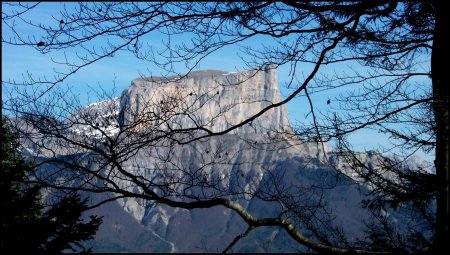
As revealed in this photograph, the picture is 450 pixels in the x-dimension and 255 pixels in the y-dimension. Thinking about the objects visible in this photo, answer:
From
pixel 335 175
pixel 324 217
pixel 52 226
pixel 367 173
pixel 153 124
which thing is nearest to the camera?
pixel 52 226

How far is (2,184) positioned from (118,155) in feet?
3.00

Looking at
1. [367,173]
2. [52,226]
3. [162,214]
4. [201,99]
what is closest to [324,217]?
[367,173]

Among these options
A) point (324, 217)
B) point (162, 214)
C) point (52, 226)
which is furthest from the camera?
point (162, 214)

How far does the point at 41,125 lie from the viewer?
483cm

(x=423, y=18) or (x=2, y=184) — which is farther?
(x=423, y=18)

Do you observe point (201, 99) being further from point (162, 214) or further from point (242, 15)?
point (162, 214)

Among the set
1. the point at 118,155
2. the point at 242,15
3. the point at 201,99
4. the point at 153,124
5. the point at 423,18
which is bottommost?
the point at 118,155

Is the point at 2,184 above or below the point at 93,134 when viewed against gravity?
below

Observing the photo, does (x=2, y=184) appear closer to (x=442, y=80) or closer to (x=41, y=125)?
(x=41, y=125)

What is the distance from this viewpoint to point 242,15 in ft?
15.9

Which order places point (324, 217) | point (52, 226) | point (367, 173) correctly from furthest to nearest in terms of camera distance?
point (324, 217), point (367, 173), point (52, 226)

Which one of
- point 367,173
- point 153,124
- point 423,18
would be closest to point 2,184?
point 153,124

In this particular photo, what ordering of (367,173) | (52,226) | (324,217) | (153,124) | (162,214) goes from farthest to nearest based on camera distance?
1. (162,214)
2. (324,217)
3. (153,124)
4. (367,173)
5. (52,226)

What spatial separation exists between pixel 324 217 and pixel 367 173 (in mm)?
1336
